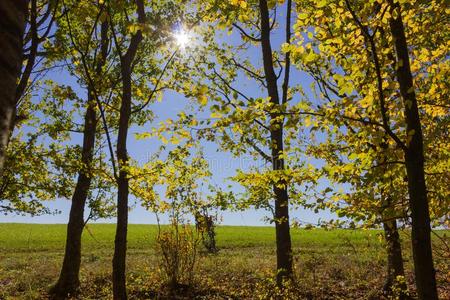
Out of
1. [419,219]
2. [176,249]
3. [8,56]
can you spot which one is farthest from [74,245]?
[8,56]

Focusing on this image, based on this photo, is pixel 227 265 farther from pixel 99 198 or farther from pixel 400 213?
pixel 400 213

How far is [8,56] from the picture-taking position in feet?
4.21

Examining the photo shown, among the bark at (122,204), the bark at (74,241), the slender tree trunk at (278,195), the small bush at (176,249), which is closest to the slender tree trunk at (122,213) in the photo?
the bark at (122,204)

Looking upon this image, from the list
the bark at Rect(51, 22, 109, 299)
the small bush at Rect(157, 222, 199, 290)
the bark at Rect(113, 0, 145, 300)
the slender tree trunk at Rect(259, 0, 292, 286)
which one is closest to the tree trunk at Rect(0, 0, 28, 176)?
the bark at Rect(113, 0, 145, 300)

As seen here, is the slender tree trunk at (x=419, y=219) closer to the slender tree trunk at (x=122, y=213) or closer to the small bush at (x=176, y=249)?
the slender tree trunk at (x=122, y=213)

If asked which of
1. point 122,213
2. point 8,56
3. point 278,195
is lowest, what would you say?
point 122,213

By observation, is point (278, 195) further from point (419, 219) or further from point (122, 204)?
point (419, 219)

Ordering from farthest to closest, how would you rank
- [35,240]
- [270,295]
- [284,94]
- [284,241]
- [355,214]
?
[35,240] → [284,94] → [284,241] → [270,295] → [355,214]

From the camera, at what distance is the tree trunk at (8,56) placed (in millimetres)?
1222

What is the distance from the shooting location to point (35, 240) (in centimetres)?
3531

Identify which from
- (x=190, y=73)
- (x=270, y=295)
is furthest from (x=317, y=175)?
(x=190, y=73)

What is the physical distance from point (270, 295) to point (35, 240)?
3093 centimetres

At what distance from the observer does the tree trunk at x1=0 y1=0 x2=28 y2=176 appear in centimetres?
122

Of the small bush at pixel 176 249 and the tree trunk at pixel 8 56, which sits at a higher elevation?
the tree trunk at pixel 8 56
